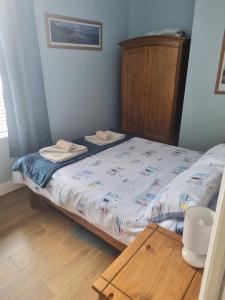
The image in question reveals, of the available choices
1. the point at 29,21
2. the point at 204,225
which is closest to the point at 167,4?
the point at 29,21

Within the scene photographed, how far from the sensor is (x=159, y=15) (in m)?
3.37

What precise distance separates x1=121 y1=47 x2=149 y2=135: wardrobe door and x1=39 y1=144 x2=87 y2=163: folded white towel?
1357mm

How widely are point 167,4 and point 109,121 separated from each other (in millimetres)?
1954

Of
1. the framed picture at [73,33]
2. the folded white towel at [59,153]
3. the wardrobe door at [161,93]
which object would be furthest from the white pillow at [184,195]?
the framed picture at [73,33]

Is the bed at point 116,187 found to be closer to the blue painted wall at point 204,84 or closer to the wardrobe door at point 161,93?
the blue painted wall at point 204,84

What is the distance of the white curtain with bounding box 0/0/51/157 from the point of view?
2.23 m

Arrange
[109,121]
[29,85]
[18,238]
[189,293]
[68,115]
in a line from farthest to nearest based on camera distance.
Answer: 1. [109,121]
2. [68,115]
3. [29,85]
4. [18,238]
5. [189,293]

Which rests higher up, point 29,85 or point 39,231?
point 29,85

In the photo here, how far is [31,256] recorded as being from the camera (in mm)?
1809

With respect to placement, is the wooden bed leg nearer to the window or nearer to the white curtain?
the white curtain

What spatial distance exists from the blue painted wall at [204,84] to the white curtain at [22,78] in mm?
1843

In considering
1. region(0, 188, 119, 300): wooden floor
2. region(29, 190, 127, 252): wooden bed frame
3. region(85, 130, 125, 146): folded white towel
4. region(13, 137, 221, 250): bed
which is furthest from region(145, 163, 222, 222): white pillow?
region(85, 130, 125, 146): folded white towel

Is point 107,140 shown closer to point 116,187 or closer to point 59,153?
point 59,153

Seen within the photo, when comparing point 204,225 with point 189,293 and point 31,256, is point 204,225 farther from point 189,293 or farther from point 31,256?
point 31,256
